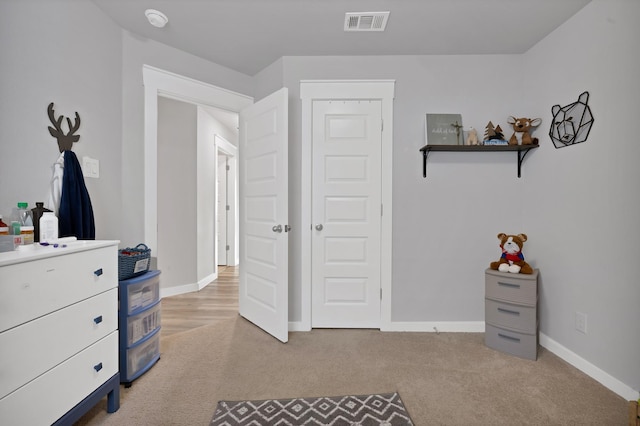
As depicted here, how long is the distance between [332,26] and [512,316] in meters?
2.55

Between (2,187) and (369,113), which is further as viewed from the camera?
(369,113)

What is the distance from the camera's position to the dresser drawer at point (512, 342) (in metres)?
2.22

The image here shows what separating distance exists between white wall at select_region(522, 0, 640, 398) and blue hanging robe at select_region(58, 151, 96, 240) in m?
3.24

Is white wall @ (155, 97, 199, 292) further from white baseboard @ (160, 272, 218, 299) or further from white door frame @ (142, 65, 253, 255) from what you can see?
white door frame @ (142, 65, 253, 255)

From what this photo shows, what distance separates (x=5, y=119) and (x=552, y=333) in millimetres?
3744

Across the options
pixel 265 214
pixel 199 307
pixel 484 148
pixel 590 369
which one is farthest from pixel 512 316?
pixel 199 307

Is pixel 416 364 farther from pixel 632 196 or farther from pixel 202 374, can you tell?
pixel 632 196

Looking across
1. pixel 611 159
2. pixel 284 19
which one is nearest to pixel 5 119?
pixel 284 19

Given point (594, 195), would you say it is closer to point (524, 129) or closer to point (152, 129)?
point (524, 129)

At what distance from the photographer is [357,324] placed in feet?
9.11

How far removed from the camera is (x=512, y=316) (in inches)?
90.5

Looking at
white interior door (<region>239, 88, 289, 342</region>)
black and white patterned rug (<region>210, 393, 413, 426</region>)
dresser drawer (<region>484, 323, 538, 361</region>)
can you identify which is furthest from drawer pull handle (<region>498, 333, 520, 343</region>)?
white interior door (<region>239, 88, 289, 342</region>)

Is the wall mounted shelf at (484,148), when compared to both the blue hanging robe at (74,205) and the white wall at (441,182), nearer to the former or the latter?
the white wall at (441,182)

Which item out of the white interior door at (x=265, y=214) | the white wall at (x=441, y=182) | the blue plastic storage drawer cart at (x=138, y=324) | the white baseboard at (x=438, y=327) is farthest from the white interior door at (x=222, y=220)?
the blue plastic storage drawer cart at (x=138, y=324)
